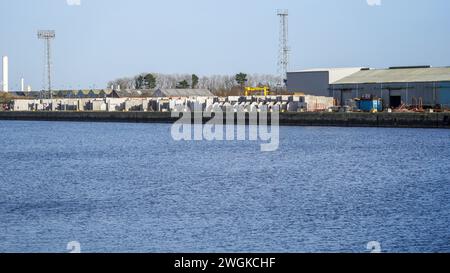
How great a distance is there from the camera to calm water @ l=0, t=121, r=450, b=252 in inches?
621

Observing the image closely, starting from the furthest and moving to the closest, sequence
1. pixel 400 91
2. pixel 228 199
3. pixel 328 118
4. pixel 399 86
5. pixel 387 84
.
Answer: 1. pixel 387 84
2. pixel 400 91
3. pixel 399 86
4. pixel 328 118
5. pixel 228 199

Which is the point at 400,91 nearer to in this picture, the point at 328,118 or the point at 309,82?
the point at 328,118

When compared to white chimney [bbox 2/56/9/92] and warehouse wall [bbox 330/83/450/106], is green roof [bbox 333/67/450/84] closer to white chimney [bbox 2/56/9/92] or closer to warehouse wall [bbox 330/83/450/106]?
warehouse wall [bbox 330/83/450/106]

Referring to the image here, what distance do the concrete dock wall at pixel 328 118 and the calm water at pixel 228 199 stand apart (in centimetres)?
1381

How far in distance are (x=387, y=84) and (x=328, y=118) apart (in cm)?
540

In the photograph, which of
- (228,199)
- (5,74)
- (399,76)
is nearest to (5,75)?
Result: (5,74)

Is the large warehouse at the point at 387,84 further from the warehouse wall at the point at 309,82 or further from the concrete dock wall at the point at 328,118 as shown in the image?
the concrete dock wall at the point at 328,118

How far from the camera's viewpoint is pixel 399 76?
204 feet

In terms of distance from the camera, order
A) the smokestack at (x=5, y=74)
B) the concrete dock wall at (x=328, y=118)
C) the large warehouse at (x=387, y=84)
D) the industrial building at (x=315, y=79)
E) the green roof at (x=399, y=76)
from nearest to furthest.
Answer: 1. the concrete dock wall at (x=328, y=118)
2. the large warehouse at (x=387, y=84)
3. the green roof at (x=399, y=76)
4. the industrial building at (x=315, y=79)
5. the smokestack at (x=5, y=74)

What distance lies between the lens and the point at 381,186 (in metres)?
24.3

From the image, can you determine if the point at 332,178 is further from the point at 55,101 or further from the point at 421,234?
the point at 55,101

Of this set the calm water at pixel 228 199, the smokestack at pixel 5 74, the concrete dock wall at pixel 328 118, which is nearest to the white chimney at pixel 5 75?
the smokestack at pixel 5 74

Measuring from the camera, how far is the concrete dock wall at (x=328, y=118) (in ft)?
176
